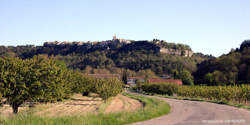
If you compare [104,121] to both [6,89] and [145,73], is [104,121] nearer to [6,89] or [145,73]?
[6,89]

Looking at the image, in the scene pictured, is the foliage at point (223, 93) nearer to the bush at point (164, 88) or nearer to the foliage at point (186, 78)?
the bush at point (164, 88)

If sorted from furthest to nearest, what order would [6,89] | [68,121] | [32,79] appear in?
[32,79], [6,89], [68,121]

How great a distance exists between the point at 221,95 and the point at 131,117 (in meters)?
42.5

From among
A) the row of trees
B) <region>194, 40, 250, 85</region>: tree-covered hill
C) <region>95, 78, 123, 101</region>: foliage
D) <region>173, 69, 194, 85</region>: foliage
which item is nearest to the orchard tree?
the row of trees

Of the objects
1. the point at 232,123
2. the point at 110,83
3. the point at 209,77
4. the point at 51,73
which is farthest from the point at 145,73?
the point at 232,123

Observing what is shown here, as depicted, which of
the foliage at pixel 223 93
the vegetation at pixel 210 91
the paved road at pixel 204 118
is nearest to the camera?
the paved road at pixel 204 118

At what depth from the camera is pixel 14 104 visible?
3089 centimetres

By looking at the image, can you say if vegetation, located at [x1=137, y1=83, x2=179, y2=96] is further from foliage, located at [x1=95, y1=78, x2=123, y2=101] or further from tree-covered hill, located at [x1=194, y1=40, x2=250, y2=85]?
foliage, located at [x1=95, y1=78, x2=123, y2=101]

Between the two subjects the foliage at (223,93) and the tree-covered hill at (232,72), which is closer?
the foliage at (223,93)

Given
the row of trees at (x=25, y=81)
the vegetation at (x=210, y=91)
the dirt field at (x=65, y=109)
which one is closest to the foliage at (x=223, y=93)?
the vegetation at (x=210, y=91)

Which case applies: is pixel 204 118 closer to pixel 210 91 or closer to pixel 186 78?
pixel 210 91

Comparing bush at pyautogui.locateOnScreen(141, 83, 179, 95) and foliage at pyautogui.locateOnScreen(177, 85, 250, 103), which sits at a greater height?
→ foliage at pyautogui.locateOnScreen(177, 85, 250, 103)

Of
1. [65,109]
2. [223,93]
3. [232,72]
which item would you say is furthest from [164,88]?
[65,109]

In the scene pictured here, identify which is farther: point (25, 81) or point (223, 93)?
point (223, 93)
